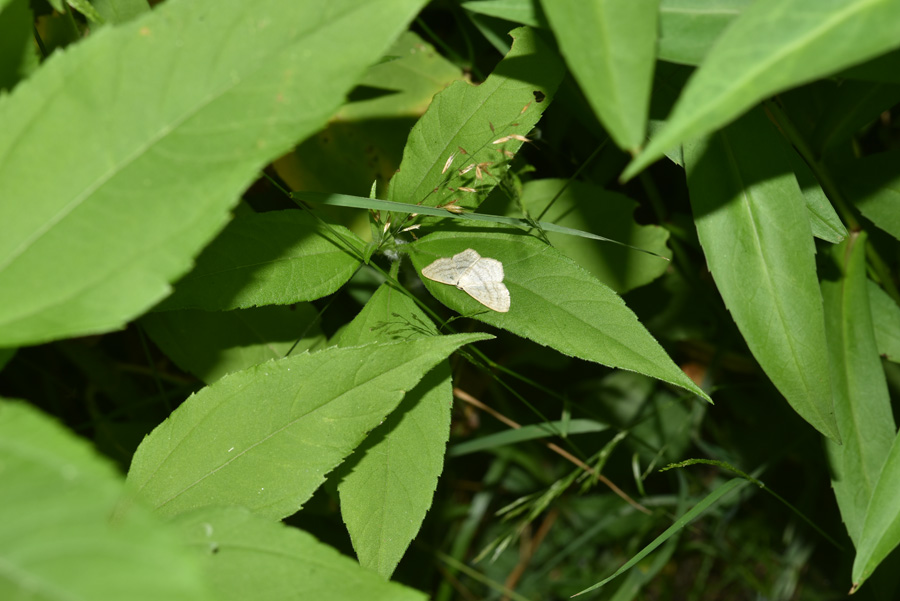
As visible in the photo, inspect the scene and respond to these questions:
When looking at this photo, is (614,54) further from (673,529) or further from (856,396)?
(856,396)

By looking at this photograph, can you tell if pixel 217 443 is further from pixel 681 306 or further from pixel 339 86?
pixel 681 306

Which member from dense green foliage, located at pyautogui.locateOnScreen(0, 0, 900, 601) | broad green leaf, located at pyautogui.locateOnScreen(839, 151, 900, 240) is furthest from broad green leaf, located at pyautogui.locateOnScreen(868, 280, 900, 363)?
broad green leaf, located at pyautogui.locateOnScreen(839, 151, 900, 240)

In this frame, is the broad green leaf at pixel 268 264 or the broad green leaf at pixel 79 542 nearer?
the broad green leaf at pixel 79 542

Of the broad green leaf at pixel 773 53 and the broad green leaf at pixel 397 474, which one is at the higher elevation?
the broad green leaf at pixel 773 53

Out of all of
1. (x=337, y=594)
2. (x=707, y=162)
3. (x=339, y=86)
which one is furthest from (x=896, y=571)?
(x=339, y=86)

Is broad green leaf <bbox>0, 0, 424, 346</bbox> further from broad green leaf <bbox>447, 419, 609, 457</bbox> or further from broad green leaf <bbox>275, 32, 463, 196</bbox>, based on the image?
broad green leaf <bbox>447, 419, 609, 457</bbox>

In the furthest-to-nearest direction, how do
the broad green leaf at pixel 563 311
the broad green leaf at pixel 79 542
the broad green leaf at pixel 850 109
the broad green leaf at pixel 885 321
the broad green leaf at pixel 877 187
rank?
1. the broad green leaf at pixel 885 321
2. the broad green leaf at pixel 877 187
3. the broad green leaf at pixel 850 109
4. the broad green leaf at pixel 563 311
5. the broad green leaf at pixel 79 542

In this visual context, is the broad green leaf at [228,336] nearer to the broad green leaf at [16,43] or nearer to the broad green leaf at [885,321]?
the broad green leaf at [16,43]

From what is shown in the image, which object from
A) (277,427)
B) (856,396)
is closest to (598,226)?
(856,396)

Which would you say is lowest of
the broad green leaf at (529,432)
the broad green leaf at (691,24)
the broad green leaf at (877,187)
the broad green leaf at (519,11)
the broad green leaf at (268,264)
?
the broad green leaf at (529,432)

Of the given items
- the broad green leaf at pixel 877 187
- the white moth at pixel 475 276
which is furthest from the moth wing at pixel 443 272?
the broad green leaf at pixel 877 187
